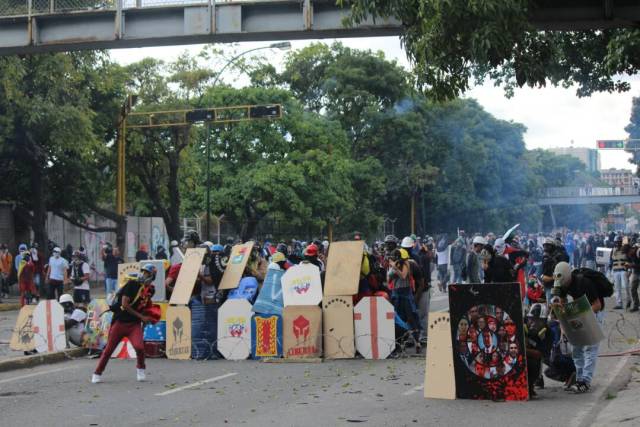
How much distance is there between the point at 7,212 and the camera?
36000 mm

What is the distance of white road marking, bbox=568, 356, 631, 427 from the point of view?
8.90m

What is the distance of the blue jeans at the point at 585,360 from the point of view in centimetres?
1031

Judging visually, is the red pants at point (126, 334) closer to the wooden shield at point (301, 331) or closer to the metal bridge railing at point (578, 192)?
the wooden shield at point (301, 331)

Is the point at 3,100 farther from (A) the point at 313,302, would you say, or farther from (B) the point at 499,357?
(B) the point at 499,357

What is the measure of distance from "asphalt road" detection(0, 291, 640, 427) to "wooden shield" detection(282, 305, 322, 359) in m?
0.39

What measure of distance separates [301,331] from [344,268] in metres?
1.21

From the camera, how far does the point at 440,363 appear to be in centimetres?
1041

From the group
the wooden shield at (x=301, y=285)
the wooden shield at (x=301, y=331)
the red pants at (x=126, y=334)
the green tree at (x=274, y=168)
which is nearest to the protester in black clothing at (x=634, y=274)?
the wooden shield at (x=301, y=285)

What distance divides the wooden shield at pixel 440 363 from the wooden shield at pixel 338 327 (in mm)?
4067

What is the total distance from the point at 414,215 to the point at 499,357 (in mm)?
61131

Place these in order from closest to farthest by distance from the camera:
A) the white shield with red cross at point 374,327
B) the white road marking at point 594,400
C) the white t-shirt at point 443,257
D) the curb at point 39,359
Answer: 1. the white road marking at point 594,400
2. the curb at point 39,359
3. the white shield with red cross at point 374,327
4. the white t-shirt at point 443,257

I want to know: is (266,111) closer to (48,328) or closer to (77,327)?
(77,327)


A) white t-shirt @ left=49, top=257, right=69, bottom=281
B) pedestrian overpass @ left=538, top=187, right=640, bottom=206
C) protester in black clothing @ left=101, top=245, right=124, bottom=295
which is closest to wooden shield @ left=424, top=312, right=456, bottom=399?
protester in black clothing @ left=101, top=245, right=124, bottom=295

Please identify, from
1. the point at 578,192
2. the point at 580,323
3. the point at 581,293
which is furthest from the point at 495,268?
the point at 578,192
